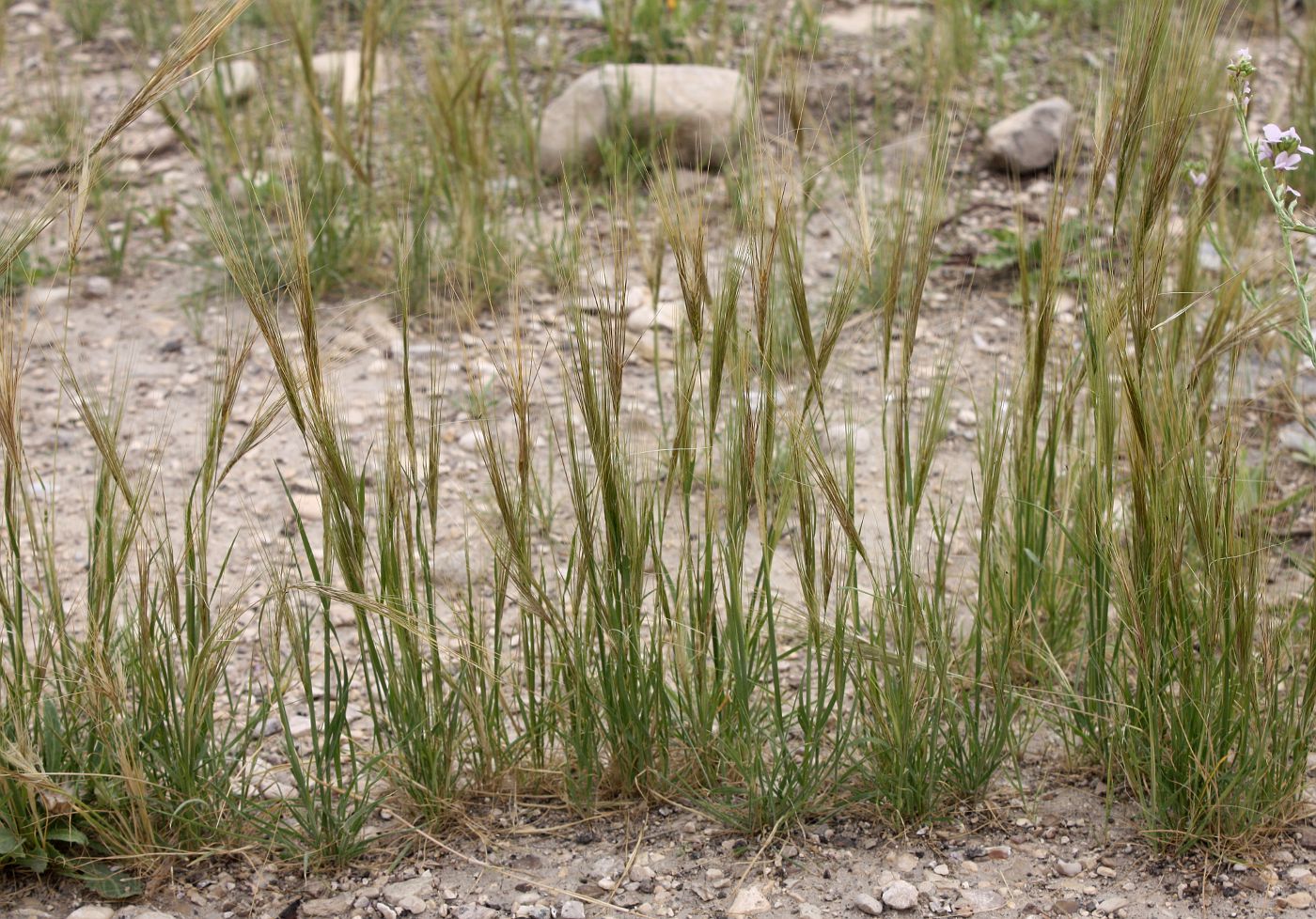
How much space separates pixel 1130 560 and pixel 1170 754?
0.86ft

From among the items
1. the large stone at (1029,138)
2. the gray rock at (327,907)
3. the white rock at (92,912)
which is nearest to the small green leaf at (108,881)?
the white rock at (92,912)

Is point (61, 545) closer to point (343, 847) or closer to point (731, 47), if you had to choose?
point (343, 847)

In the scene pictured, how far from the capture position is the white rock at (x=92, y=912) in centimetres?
175

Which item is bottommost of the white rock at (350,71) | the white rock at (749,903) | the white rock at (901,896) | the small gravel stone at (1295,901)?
the white rock at (749,903)

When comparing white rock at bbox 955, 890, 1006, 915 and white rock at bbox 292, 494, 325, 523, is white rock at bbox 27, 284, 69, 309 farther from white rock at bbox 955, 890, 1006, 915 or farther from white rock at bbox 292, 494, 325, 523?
white rock at bbox 955, 890, 1006, 915

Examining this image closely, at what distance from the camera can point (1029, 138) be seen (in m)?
4.04

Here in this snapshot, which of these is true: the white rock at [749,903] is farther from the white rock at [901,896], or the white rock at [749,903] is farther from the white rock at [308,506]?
the white rock at [308,506]

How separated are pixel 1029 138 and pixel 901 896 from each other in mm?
2868

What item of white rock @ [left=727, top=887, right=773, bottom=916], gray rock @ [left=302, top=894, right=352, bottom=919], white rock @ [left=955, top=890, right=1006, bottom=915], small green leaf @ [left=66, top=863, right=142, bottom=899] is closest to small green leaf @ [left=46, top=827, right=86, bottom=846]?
small green leaf @ [left=66, top=863, right=142, bottom=899]

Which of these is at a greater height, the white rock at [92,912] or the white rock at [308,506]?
the white rock at [308,506]

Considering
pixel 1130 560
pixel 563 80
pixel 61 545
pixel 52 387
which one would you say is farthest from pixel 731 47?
pixel 1130 560

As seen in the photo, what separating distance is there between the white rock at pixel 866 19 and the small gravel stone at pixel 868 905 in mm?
3668

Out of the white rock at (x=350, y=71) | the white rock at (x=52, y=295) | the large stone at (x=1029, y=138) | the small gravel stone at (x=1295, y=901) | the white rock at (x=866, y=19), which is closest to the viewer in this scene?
the small gravel stone at (x=1295, y=901)

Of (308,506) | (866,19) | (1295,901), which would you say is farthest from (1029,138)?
(1295,901)
